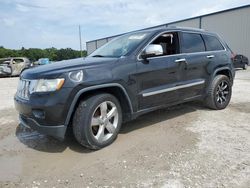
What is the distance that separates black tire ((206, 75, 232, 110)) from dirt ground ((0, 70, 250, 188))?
581mm

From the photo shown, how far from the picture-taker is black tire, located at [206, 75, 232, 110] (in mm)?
6039

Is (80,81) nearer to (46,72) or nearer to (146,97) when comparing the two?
(46,72)

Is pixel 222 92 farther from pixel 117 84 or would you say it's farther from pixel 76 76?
pixel 76 76

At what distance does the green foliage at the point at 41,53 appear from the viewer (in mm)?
49031

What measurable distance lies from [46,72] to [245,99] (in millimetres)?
5775

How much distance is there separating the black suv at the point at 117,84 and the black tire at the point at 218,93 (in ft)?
0.08

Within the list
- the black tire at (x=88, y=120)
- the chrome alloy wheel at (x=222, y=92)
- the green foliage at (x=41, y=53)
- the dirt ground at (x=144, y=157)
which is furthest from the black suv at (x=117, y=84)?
the green foliage at (x=41, y=53)

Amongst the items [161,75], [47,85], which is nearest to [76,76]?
[47,85]

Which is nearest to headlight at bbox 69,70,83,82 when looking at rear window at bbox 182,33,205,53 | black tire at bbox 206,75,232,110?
rear window at bbox 182,33,205,53

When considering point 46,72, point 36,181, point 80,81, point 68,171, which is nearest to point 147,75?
point 80,81

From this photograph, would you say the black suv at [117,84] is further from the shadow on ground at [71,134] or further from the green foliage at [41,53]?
the green foliage at [41,53]

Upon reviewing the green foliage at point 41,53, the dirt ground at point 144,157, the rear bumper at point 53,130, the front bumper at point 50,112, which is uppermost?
the green foliage at point 41,53

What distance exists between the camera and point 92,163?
379 cm

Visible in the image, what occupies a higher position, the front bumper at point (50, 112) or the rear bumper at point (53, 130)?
the front bumper at point (50, 112)
